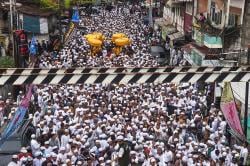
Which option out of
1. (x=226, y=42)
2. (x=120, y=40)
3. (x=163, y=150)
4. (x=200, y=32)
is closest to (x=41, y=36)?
(x=120, y=40)

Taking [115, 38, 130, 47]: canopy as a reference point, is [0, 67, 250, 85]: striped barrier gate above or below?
above

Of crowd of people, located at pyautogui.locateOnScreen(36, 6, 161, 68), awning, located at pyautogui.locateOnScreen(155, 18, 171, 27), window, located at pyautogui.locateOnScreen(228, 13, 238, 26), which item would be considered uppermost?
window, located at pyautogui.locateOnScreen(228, 13, 238, 26)

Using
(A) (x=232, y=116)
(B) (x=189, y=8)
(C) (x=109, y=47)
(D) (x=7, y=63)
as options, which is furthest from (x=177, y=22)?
(A) (x=232, y=116)

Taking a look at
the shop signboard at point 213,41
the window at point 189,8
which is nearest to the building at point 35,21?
the window at point 189,8

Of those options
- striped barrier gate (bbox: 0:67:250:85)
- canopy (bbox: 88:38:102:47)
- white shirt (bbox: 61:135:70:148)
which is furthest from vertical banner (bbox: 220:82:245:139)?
canopy (bbox: 88:38:102:47)

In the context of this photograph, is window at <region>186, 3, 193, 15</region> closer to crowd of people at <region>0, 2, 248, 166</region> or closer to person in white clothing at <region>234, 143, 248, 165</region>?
crowd of people at <region>0, 2, 248, 166</region>

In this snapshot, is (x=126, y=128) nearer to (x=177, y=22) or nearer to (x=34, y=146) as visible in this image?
(x=34, y=146)

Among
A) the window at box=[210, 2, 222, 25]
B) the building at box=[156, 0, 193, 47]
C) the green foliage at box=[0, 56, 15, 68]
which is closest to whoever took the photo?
the green foliage at box=[0, 56, 15, 68]
